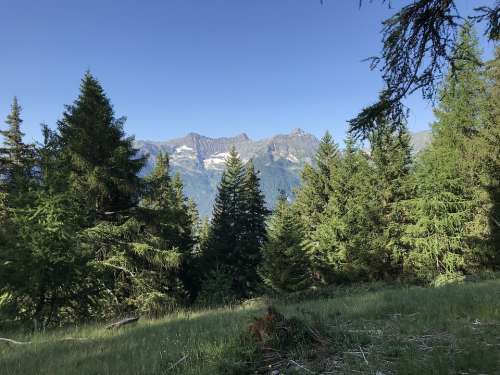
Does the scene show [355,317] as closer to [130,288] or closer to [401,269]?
[130,288]

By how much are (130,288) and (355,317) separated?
12.1m

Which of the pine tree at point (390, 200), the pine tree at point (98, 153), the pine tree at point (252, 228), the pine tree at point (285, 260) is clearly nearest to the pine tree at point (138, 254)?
the pine tree at point (98, 153)

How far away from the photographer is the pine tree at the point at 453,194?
65.8 feet

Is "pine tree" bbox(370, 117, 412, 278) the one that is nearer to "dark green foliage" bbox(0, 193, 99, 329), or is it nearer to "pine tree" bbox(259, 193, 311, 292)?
"pine tree" bbox(259, 193, 311, 292)

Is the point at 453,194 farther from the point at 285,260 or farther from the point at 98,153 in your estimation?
the point at 98,153

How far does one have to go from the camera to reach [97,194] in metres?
15.6

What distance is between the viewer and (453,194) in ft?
70.1

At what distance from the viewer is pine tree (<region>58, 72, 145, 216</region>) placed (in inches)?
590

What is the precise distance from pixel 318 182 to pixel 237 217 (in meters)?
8.78

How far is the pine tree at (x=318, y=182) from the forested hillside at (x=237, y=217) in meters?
0.13

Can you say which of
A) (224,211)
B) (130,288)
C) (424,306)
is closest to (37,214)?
(130,288)

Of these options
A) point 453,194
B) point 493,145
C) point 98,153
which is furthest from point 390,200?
point 98,153

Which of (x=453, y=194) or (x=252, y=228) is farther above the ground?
(x=453, y=194)

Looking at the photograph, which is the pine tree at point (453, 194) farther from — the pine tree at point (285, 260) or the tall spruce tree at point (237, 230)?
the tall spruce tree at point (237, 230)
